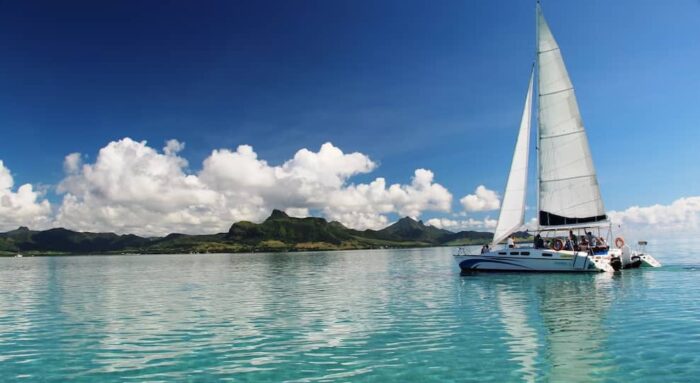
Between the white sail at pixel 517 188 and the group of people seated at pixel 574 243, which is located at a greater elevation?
the white sail at pixel 517 188

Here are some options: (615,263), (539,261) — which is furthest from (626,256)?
(539,261)

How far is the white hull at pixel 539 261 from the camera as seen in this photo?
58.6 metres

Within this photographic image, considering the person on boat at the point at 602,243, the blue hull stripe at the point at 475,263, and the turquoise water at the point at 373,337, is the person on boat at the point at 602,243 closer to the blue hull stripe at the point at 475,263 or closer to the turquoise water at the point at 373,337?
the blue hull stripe at the point at 475,263

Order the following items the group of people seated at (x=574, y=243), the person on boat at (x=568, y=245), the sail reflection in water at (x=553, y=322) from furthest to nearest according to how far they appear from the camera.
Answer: the person on boat at (x=568, y=245), the group of people seated at (x=574, y=243), the sail reflection in water at (x=553, y=322)

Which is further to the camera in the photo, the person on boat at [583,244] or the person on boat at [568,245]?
the person on boat at [583,244]

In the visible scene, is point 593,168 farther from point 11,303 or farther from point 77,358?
point 11,303

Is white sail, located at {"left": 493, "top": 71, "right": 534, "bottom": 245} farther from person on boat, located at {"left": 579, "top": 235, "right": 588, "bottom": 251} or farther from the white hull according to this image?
person on boat, located at {"left": 579, "top": 235, "right": 588, "bottom": 251}

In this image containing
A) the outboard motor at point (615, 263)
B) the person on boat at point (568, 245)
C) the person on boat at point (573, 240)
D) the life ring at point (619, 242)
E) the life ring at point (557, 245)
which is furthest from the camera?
the life ring at point (619, 242)

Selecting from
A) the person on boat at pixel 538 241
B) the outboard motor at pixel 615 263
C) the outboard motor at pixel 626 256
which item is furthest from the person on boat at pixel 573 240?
the outboard motor at pixel 626 256

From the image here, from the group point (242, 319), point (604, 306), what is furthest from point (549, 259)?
point (242, 319)

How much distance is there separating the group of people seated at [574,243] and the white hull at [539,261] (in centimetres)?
182

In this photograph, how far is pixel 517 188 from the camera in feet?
218

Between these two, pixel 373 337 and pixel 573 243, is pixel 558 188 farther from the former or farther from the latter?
pixel 373 337

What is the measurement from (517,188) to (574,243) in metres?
10.4
